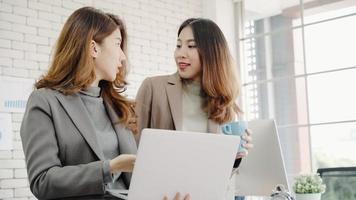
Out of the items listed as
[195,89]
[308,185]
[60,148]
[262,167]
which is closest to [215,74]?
[195,89]

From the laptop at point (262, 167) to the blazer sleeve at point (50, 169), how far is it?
2.31 ft

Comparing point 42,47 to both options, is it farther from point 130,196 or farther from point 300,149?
point 130,196

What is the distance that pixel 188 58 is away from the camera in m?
2.22

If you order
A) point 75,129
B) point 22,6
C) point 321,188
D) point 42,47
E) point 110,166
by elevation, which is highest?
point 22,6

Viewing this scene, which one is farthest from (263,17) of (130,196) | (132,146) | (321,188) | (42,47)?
(130,196)

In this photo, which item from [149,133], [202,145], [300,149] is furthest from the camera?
[300,149]

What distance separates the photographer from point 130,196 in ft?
4.32

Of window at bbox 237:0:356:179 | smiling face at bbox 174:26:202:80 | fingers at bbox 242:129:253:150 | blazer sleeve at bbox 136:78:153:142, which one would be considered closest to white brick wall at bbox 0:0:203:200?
window at bbox 237:0:356:179

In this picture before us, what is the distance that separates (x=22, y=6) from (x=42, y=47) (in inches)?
14.7

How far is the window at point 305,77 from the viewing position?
490 centimetres

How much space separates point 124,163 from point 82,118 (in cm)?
28

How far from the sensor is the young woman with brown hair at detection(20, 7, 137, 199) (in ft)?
4.73

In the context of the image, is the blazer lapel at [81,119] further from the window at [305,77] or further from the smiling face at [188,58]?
the window at [305,77]

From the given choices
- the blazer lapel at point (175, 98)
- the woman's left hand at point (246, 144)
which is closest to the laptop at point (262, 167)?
the woman's left hand at point (246, 144)
